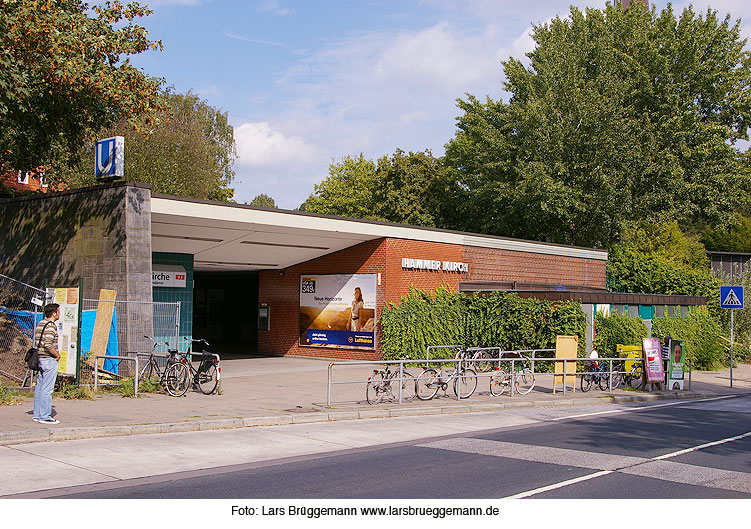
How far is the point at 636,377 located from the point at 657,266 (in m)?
17.6

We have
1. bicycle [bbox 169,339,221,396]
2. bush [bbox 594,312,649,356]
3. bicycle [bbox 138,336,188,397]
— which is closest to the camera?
bicycle [bbox 138,336,188,397]

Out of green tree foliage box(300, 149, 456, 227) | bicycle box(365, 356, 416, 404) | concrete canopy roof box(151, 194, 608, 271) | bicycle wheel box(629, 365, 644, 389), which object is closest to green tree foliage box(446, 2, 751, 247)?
green tree foliage box(300, 149, 456, 227)

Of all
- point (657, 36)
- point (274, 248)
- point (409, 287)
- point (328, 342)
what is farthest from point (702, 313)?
point (657, 36)

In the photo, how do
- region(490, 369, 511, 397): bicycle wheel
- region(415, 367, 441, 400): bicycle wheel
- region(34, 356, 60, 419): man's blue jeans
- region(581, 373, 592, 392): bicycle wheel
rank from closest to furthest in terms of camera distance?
region(34, 356, 60, 419): man's blue jeans, region(415, 367, 441, 400): bicycle wheel, region(490, 369, 511, 397): bicycle wheel, region(581, 373, 592, 392): bicycle wheel

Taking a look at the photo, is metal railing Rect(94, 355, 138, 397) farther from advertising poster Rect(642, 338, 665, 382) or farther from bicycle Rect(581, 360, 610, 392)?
advertising poster Rect(642, 338, 665, 382)

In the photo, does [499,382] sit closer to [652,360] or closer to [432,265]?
[652,360]

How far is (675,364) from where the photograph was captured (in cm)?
2112

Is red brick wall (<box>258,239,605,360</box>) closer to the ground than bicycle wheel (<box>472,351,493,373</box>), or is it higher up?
higher up

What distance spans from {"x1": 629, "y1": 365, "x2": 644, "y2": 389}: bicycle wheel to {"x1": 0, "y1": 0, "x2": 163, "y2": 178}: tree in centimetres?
1428

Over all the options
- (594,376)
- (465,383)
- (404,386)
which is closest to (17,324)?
(404,386)

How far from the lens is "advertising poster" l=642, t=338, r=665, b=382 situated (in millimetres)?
20359

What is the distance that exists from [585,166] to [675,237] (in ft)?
21.8

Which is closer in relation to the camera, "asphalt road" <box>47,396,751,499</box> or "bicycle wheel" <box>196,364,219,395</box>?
"asphalt road" <box>47,396,751,499</box>

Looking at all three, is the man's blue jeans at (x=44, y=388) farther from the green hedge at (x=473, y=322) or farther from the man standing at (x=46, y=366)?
the green hedge at (x=473, y=322)
